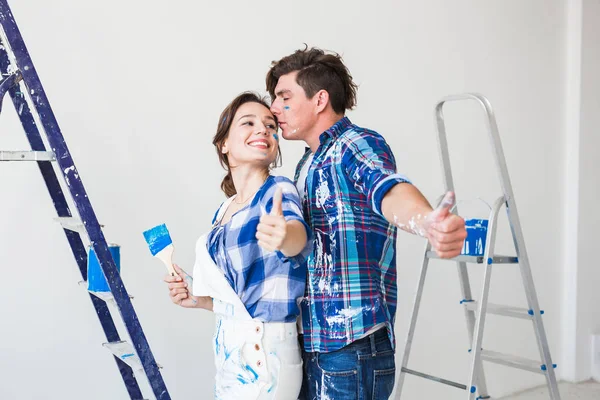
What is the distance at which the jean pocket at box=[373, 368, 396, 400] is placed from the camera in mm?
1603

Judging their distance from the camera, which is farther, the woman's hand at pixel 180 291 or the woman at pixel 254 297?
the woman's hand at pixel 180 291

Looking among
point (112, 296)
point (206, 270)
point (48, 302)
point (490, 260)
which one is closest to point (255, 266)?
point (206, 270)

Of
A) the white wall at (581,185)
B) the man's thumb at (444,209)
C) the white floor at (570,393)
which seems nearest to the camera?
the man's thumb at (444,209)

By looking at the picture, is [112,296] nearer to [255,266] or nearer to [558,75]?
[255,266]

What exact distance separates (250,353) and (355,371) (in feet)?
0.85

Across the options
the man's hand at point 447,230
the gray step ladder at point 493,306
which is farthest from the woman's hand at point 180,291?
the gray step ladder at point 493,306

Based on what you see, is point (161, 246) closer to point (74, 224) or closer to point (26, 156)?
point (74, 224)

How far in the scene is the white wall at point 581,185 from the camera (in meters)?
4.20

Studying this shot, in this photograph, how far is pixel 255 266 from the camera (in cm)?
157

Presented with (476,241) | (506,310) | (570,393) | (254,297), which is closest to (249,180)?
(254,297)

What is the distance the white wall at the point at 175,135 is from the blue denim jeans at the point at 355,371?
4.11ft

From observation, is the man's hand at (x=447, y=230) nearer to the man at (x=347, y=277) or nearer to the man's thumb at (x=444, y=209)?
the man's thumb at (x=444, y=209)

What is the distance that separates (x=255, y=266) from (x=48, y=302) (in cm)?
125

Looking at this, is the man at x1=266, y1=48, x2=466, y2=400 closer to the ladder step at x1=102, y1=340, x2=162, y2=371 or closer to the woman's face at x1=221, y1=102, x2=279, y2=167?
the woman's face at x1=221, y1=102, x2=279, y2=167
